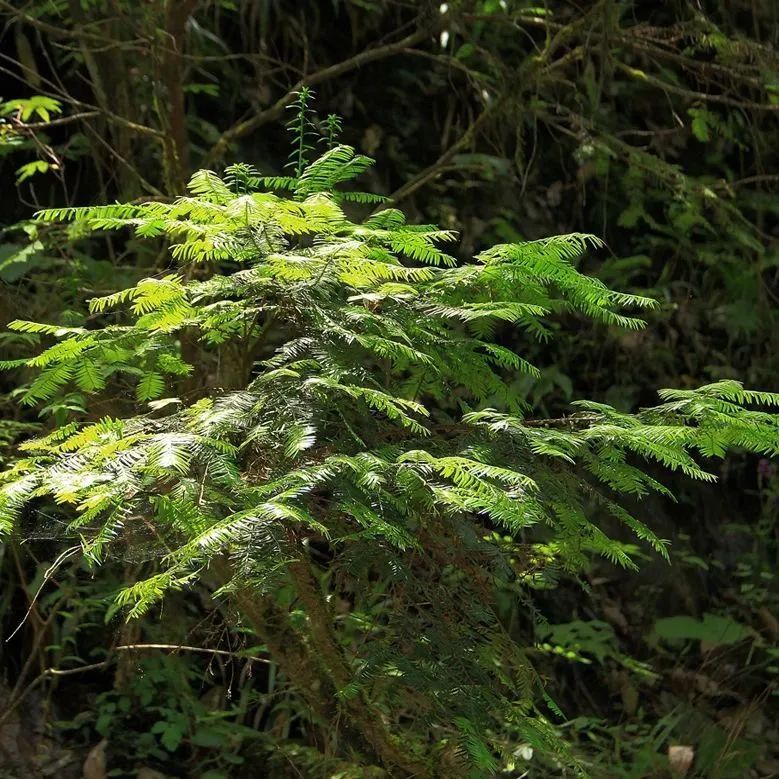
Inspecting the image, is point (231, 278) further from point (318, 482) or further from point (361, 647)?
point (361, 647)

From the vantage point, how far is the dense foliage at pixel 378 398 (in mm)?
1698

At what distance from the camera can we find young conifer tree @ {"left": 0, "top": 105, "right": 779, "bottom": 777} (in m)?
1.55

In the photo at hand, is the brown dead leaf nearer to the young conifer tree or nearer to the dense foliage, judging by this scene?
the dense foliage

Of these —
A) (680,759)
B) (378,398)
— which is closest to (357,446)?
(378,398)

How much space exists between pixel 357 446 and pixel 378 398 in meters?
0.13

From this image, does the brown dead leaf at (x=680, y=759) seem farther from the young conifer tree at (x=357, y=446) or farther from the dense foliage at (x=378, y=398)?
the young conifer tree at (x=357, y=446)

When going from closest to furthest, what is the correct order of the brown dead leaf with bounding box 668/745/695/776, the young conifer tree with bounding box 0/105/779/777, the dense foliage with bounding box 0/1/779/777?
the young conifer tree with bounding box 0/105/779/777 < the dense foliage with bounding box 0/1/779/777 < the brown dead leaf with bounding box 668/745/695/776

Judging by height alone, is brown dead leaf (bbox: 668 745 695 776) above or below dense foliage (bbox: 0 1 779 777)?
below

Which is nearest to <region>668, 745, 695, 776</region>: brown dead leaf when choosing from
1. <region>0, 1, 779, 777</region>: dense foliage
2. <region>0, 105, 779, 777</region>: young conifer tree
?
<region>0, 1, 779, 777</region>: dense foliage

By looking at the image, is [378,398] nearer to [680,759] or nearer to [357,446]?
[357,446]

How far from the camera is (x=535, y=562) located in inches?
81.1

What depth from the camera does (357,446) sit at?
173cm

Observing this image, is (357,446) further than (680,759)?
No

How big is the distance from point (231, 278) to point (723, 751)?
2.90 meters
